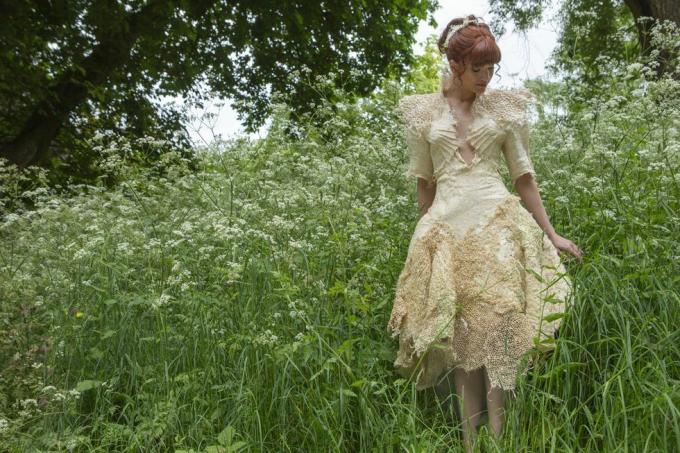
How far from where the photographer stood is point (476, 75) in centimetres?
319

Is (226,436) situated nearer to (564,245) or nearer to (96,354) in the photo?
(96,354)

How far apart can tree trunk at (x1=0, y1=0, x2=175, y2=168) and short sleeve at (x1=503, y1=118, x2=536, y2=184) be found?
710 cm

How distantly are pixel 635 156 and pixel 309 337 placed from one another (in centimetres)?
233

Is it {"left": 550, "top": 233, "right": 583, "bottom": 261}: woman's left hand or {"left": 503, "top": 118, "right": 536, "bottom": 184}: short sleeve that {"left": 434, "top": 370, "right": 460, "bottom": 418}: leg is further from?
{"left": 503, "top": 118, "right": 536, "bottom": 184}: short sleeve

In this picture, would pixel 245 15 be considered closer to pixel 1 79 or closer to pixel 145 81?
pixel 145 81

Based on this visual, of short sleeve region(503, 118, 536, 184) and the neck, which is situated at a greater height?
the neck

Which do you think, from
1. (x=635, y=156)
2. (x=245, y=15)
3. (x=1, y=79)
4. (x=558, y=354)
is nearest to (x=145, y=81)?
(x=245, y=15)

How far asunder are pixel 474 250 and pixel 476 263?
0.20 ft

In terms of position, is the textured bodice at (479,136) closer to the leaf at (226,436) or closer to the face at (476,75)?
the face at (476,75)

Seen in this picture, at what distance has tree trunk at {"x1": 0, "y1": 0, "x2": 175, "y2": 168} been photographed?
9.18 metres

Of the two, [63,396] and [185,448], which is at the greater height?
[63,396]

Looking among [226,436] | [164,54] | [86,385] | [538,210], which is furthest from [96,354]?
[164,54]

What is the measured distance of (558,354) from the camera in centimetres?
309

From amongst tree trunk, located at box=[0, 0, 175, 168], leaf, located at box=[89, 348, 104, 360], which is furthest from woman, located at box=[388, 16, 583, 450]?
tree trunk, located at box=[0, 0, 175, 168]
